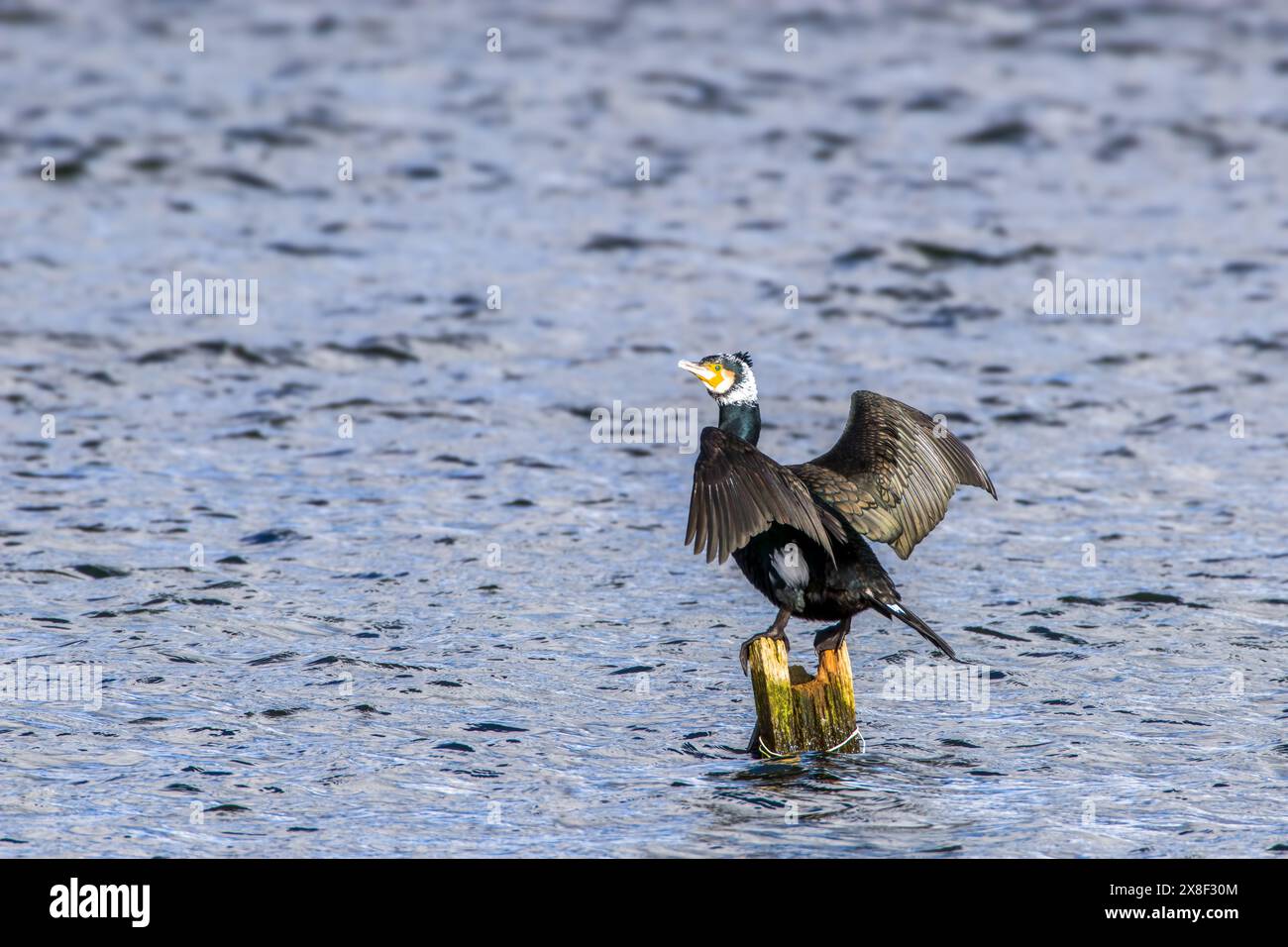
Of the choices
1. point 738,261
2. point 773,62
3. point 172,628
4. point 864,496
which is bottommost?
point 172,628

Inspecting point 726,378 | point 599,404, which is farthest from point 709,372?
point 599,404

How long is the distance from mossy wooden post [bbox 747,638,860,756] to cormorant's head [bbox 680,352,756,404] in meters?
1.47

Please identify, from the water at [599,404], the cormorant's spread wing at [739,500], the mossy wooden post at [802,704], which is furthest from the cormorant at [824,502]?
the water at [599,404]

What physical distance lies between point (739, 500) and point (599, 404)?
8.02m

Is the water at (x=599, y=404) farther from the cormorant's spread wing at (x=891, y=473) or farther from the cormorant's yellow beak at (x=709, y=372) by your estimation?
the cormorant's yellow beak at (x=709, y=372)

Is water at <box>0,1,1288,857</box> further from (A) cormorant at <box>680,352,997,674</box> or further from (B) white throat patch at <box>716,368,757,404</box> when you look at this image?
(B) white throat patch at <box>716,368,757,404</box>

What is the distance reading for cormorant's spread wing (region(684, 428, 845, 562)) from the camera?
8.95 metres

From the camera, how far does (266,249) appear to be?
21000 millimetres

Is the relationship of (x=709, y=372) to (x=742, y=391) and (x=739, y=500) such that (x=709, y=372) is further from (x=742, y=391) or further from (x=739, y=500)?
(x=739, y=500)

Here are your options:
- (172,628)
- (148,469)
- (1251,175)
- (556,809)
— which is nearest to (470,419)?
(148,469)

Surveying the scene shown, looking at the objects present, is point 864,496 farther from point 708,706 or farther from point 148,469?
point 148,469

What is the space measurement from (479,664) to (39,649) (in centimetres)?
267

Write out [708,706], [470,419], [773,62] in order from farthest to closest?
[773,62] → [470,419] → [708,706]

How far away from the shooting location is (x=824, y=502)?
966cm
